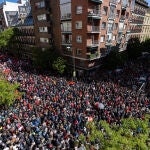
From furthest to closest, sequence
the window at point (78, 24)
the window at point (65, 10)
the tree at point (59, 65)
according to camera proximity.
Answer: the tree at point (59, 65) → the window at point (65, 10) → the window at point (78, 24)

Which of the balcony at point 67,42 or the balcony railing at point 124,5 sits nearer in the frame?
the balcony at point 67,42

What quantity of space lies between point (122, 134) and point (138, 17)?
4158 cm

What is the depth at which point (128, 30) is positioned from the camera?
44750mm

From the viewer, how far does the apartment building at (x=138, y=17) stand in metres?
47.4

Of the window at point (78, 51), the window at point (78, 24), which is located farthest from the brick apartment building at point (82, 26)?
the window at point (78, 51)

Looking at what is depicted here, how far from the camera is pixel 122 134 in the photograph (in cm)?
1955

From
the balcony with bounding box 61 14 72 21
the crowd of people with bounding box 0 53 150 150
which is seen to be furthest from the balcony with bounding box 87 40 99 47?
the crowd of people with bounding box 0 53 150 150

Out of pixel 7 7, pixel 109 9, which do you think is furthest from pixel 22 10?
pixel 109 9

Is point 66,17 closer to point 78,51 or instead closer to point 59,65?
point 78,51

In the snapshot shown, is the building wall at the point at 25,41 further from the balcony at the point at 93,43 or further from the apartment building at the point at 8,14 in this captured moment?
the balcony at the point at 93,43

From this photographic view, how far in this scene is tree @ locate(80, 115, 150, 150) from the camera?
17.8 metres

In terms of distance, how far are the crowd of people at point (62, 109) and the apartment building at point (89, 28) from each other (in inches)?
231

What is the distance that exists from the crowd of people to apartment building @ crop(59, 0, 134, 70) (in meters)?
5.87

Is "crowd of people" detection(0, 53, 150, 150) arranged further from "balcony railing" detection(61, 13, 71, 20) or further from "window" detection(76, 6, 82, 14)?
"window" detection(76, 6, 82, 14)
